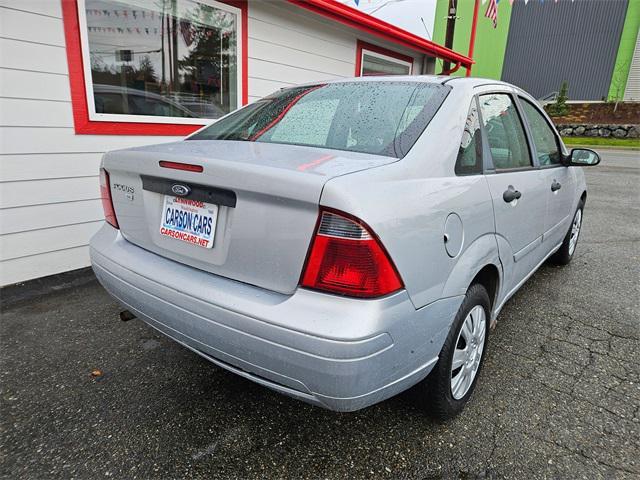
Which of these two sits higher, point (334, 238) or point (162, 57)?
point (162, 57)

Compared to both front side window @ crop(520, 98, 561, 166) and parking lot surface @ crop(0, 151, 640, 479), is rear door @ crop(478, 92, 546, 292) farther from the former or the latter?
parking lot surface @ crop(0, 151, 640, 479)

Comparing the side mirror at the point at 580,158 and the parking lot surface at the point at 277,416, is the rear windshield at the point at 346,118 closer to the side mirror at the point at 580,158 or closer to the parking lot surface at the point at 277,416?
the parking lot surface at the point at 277,416

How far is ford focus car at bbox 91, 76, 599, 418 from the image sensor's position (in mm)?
1333

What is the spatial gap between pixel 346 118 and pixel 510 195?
0.93m

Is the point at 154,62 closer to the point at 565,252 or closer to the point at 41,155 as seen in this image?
the point at 41,155

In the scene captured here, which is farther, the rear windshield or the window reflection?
the window reflection

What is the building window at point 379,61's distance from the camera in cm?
657

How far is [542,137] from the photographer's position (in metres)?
2.99

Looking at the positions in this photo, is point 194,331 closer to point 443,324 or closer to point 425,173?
point 443,324

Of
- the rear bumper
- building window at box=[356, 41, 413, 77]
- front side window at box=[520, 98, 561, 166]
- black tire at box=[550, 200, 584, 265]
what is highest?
building window at box=[356, 41, 413, 77]

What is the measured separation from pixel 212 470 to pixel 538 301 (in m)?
2.74

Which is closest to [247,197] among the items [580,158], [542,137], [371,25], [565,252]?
[542,137]

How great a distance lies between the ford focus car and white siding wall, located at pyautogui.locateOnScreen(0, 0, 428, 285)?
180 centimetres

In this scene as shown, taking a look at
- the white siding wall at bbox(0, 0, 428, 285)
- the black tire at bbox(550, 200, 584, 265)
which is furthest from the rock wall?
the white siding wall at bbox(0, 0, 428, 285)
